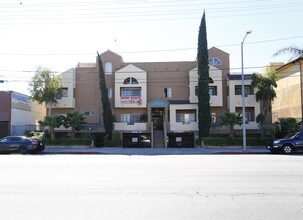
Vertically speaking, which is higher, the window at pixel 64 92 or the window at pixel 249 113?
the window at pixel 64 92

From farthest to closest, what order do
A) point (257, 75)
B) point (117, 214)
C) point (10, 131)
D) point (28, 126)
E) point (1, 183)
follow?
1. point (28, 126)
2. point (10, 131)
3. point (257, 75)
4. point (1, 183)
5. point (117, 214)

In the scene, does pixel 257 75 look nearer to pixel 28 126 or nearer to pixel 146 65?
pixel 146 65

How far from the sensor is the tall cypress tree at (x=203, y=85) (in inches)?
1308

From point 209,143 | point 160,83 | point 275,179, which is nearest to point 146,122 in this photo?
point 160,83

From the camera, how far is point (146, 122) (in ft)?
121

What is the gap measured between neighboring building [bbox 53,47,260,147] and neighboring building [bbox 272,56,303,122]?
176 inches

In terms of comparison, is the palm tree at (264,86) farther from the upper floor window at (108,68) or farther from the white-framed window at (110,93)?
the upper floor window at (108,68)

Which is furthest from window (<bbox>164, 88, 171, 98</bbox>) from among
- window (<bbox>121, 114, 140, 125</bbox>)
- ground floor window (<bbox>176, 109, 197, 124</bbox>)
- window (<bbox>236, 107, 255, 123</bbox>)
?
window (<bbox>236, 107, 255, 123</bbox>)

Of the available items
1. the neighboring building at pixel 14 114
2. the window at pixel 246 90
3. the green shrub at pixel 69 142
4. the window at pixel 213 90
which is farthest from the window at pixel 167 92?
the neighboring building at pixel 14 114

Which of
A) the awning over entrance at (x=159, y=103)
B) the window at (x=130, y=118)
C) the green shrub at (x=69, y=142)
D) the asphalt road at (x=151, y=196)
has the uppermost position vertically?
the awning over entrance at (x=159, y=103)

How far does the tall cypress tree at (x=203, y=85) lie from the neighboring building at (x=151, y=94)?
2785mm

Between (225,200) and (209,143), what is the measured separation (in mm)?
23234

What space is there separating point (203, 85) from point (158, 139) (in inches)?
274

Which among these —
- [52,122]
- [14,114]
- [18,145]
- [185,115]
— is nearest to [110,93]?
[185,115]
